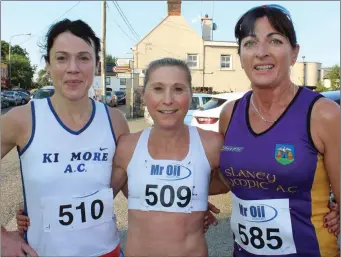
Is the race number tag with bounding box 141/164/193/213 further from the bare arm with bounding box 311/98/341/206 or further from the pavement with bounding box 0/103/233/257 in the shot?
the pavement with bounding box 0/103/233/257

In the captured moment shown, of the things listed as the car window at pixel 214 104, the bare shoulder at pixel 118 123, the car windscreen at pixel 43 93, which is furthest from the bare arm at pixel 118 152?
the car windscreen at pixel 43 93

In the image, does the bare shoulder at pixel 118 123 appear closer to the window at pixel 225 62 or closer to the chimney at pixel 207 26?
the window at pixel 225 62

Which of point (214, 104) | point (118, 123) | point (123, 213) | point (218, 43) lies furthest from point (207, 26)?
point (118, 123)

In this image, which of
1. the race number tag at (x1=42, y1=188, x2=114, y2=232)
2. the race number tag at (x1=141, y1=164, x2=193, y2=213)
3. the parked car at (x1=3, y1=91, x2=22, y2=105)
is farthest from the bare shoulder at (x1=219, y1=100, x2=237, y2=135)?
the parked car at (x1=3, y1=91, x2=22, y2=105)

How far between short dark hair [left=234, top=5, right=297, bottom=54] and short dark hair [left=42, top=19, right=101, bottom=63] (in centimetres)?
97

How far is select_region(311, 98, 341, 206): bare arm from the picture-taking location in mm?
2037

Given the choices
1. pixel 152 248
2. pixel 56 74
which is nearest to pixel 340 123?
pixel 152 248

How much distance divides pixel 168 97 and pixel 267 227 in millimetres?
977

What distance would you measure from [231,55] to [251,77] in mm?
28254

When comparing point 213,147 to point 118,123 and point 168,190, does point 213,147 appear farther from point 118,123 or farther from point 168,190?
point 118,123

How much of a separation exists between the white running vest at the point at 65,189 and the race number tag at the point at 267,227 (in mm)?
855

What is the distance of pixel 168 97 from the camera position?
7.57ft

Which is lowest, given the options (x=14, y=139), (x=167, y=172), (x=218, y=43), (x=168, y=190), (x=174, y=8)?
(x=168, y=190)

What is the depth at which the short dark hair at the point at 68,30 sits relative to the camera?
2.33 meters
